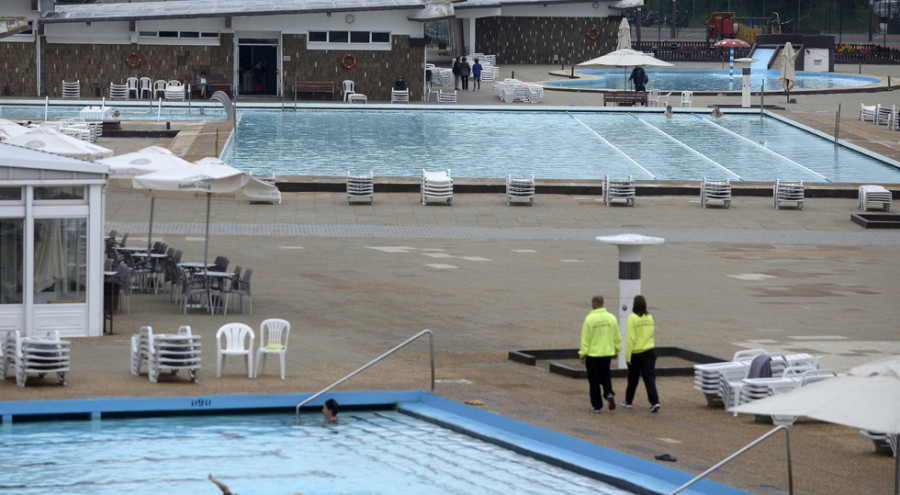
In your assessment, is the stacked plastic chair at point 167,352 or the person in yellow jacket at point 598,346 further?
the stacked plastic chair at point 167,352

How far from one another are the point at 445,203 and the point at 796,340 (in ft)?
40.0

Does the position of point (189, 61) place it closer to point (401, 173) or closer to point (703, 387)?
point (401, 173)

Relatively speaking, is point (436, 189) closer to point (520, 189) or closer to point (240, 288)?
point (520, 189)

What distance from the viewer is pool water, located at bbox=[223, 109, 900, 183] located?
32.1 metres

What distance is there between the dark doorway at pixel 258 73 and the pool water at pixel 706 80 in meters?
11.8

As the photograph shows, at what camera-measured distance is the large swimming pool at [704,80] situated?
179ft

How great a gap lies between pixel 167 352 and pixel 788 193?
59.4 ft

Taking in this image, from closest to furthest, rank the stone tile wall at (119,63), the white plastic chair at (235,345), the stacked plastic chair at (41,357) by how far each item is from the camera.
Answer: the stacked plastic chair at (41,357) < the white plastic chair at (235,345) < the stone tile wall at (119,63)

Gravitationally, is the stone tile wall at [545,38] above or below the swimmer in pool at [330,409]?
above

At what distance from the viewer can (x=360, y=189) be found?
27703 mm

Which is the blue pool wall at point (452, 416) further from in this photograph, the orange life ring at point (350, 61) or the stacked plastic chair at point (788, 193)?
the orange life ring at point (350, 61)

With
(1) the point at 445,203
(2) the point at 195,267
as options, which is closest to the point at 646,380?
(2) the point at 195,267

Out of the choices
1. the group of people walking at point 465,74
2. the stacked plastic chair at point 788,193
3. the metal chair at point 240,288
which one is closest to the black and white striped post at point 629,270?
the metal chair at point 240,288

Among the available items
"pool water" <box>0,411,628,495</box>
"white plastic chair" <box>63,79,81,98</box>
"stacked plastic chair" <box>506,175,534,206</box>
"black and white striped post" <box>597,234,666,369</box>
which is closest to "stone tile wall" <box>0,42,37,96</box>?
"white plastic chair" <box>63,79,81,98</box>
